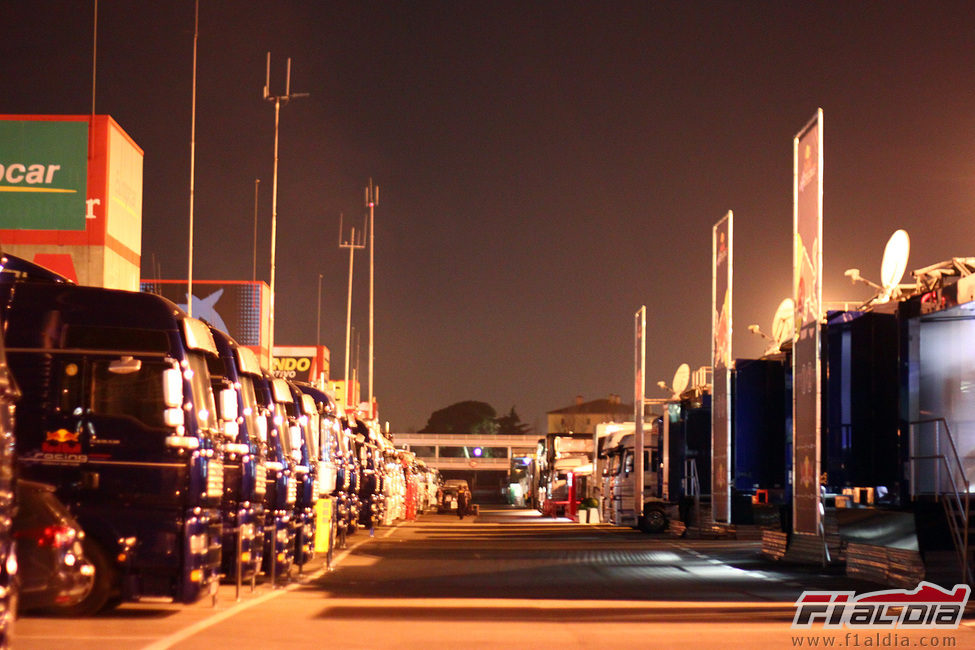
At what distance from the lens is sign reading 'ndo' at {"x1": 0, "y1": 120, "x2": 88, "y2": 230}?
123 feet

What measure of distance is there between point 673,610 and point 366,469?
20189 millimetres

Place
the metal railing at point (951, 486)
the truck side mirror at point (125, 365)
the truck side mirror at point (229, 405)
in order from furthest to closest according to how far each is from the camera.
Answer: the metal railing at point (951, 486)
the truck side mirror at point (229, 405)
the truck side mirror at point (125, 365)

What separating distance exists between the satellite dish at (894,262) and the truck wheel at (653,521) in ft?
72.0

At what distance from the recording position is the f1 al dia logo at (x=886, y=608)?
1334 cm

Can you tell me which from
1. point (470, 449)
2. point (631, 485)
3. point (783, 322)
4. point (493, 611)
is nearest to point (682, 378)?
point (631, 485)

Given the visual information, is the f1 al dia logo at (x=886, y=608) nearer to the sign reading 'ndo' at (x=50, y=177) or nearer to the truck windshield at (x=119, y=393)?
the truck windshield at (x=119, y=393)

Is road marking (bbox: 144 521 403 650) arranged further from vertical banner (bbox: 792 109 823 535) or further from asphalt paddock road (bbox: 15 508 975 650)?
vertical banner (bbox: 792 109 823 535)

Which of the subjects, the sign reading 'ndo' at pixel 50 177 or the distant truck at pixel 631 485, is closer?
the sign reading 'ndo' at pixel 50 177

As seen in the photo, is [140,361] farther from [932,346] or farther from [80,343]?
[932,346]

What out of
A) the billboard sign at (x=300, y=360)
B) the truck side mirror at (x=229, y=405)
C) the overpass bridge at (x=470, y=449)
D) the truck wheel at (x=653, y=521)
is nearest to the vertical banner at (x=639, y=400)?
the truck wheel at (x=653, y=521)

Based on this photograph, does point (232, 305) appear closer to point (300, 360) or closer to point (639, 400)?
point (300, 360)

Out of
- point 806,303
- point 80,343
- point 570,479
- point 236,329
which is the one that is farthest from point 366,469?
point 236,329

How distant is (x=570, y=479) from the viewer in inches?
2630

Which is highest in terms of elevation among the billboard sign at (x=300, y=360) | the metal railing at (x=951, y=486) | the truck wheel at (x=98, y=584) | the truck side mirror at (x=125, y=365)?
the billboard sign at (x=300, y=360)
